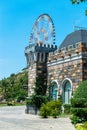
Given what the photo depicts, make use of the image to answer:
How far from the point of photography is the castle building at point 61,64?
30250 mm

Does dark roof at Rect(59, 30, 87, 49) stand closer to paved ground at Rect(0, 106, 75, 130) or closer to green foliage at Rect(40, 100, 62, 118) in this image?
green foliage at Rect(40, 100, 62, 118)

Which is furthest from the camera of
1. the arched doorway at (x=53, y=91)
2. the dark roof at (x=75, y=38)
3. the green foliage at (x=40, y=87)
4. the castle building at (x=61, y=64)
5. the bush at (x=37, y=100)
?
the green foliage at (x=40, y=87)

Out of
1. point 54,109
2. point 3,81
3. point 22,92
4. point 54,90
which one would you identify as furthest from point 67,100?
point 3,81

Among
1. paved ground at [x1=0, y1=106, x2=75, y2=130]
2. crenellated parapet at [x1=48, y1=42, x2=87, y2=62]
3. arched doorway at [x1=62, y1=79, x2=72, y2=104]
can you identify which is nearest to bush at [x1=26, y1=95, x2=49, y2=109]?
arched doorway at [x1=62, y1=79, x2=72, y2=104]

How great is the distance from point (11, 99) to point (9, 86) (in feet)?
21.3

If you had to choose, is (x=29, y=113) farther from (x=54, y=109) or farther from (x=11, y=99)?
(x=11, y=99)

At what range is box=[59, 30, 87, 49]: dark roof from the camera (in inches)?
1336

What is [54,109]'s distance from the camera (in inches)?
1038

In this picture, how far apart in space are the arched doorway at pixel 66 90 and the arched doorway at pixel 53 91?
1.53 meters

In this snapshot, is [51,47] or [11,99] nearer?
[51,47]

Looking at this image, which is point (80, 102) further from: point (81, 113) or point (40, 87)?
point (40, 87)

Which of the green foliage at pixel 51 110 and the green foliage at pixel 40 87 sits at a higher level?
the green foliage at pixel 40 87

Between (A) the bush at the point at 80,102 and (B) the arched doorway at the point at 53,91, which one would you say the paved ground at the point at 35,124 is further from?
(B) the arched doorway at the point at 53,91

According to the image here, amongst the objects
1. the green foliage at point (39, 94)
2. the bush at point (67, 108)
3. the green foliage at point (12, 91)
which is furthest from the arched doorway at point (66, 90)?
the green foliage at point (12, 91)
